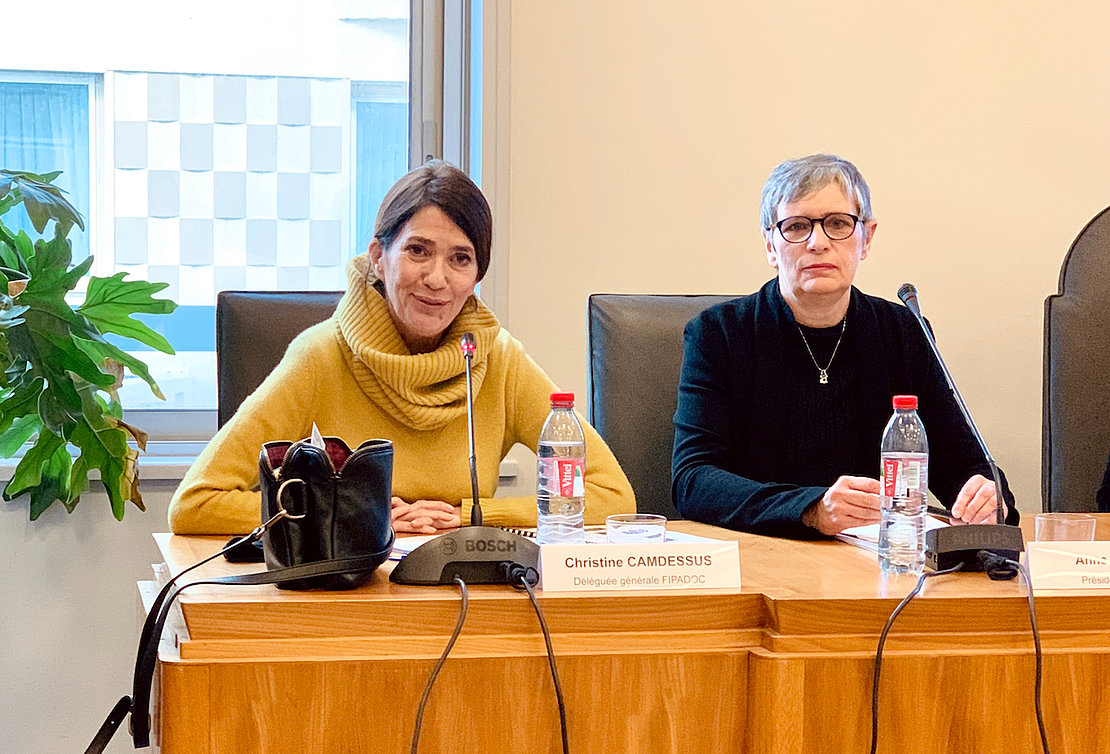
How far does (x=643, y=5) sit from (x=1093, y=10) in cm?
111

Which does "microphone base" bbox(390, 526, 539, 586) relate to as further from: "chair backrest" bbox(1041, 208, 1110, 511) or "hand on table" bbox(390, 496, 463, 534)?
"chair backrest" bbox(1041, 208, 1110, 511)

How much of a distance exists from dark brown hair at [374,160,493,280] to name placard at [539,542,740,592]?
84 centimetres

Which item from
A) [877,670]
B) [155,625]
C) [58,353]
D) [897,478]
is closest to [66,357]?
[58,353]

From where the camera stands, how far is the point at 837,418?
2.04 meters

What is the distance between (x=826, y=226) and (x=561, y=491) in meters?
0.76

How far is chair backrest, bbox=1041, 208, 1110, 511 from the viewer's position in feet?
7.48

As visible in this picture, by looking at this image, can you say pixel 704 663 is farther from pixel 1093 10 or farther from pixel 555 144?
pixel 1093 10

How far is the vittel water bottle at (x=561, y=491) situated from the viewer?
1426 millimetres

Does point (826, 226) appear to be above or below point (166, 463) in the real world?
above

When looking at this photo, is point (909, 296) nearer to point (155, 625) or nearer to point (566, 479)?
point (566, 479)

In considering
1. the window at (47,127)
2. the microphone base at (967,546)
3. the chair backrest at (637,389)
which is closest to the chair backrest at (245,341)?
the chair backrest at (637,389)

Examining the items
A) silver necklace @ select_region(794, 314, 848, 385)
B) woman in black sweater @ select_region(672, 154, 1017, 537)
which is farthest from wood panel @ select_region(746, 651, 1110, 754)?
silver necklace @ select_region(794, 314, 848, 385)

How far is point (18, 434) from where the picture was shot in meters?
2.21

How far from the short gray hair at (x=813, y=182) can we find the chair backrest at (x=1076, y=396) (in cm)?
55
